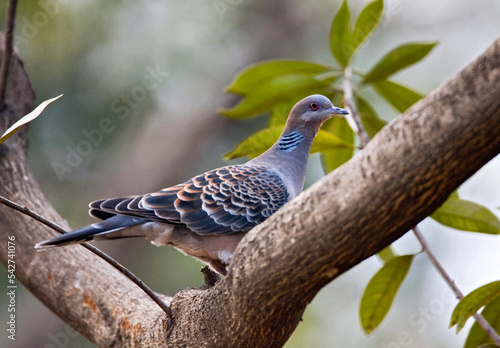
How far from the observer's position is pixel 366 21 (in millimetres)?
2752

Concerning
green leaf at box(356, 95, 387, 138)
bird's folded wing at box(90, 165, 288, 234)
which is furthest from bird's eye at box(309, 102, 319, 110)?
bird's folded wing at box(90, 165, 288, 234)

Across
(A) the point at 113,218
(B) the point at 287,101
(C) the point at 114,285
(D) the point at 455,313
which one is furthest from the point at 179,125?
(D) the point at 455,313

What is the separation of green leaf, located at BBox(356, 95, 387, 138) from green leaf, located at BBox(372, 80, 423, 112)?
0.12 meters

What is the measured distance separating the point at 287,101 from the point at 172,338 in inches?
54.8

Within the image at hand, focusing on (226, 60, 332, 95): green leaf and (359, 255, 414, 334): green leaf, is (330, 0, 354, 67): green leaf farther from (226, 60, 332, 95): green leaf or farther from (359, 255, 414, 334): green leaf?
(359, 255, 414, 334): green leaf

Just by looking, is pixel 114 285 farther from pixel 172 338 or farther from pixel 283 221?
pixel 283 221

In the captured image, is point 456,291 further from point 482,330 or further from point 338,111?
point 338,111

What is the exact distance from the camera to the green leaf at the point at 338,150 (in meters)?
2.96

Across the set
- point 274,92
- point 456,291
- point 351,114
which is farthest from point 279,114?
point 456,291

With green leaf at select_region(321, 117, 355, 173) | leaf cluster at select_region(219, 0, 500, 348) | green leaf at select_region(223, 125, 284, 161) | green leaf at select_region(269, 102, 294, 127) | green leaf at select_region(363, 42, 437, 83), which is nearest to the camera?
leaf cluster at select_region(219, 0, 500, 348)

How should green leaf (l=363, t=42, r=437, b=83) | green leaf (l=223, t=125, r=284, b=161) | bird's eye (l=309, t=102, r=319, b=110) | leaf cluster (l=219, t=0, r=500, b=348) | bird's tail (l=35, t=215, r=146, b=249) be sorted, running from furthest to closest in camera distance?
bird's eye (l=309, t=102, r=319, b=110) < green leaf (l=363, t=42, r=437, b=83) < green leaf (l=223, t=125, r=284, b=161) < leaf cluster (l=219, t=0, r=500, b=348) < bird's tail (l=35, t=215, r=146, b=249)

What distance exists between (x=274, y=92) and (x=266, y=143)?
0.30m

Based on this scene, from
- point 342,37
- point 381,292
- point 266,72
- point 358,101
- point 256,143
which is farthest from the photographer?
point 358,101

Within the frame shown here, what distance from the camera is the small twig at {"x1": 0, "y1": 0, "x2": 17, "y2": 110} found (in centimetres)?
263
